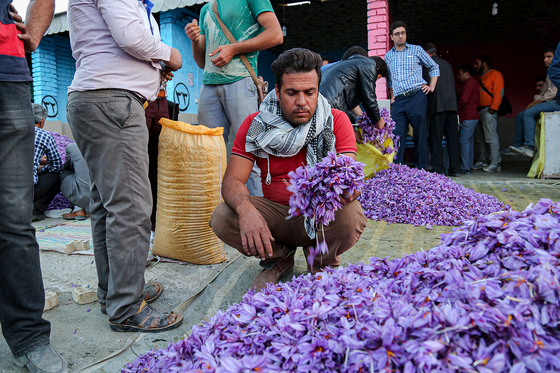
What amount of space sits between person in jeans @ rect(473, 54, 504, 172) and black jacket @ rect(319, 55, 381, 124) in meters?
4.18

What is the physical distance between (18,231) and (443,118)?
6.31 metres

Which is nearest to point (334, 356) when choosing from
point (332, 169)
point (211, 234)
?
point (332, 169)

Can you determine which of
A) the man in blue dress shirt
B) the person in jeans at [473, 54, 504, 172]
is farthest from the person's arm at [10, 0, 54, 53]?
the person in jeans at [473, 54, 504, 172]

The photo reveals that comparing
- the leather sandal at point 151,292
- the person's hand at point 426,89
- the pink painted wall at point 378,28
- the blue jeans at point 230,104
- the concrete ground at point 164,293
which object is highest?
the pink painted wall at point 378,28

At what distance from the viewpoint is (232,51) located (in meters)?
2.97

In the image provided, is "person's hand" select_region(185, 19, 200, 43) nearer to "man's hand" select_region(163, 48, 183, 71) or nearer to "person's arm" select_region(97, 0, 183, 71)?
"man's hand" select_region(163, 48, 183, 71)

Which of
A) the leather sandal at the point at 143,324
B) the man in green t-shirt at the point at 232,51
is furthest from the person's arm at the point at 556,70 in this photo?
the leather sandal at the point at 143,324

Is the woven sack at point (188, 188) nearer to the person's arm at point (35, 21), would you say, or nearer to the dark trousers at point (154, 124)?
the dark trousers at point (154, 124)

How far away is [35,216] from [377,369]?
4.75 metres

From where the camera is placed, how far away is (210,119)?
328 centimetres

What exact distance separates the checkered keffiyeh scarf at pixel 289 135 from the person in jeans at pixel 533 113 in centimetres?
576

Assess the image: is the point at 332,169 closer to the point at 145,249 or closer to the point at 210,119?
the point at 145,249

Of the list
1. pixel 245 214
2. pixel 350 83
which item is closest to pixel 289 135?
pixel 245 214

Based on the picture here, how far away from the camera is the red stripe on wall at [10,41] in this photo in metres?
1.62
